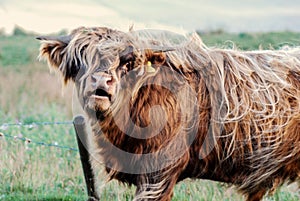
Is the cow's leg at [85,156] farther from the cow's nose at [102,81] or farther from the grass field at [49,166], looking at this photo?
the cow's nose at [102,81]

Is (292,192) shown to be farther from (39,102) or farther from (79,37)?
(39,102)

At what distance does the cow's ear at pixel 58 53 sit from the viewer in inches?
191

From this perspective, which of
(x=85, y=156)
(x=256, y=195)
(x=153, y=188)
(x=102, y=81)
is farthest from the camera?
(x=85, y=156)

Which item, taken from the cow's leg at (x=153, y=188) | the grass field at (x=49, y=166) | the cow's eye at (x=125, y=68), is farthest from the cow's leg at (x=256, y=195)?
the cow's eye at (x=125, y=68)

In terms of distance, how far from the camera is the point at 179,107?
4.81m

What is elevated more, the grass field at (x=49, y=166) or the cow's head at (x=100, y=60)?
the cow's head at (x=100, y=60)

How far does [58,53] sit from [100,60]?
54 centimetres

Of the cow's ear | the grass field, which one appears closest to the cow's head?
the cow's ear

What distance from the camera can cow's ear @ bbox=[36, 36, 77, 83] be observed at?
4859 mm

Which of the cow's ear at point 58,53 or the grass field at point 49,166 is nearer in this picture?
the cow's ear at point 58,53

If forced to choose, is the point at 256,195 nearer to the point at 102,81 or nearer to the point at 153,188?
the point at 153,188

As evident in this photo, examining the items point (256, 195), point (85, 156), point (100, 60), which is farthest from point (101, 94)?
point (256, 195)

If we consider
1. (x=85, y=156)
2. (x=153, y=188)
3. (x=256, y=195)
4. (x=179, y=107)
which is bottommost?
(x=85, y=156)

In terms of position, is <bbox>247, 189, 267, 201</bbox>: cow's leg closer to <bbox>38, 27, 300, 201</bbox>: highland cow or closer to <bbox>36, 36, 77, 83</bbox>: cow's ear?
<bbox>38, 27, 300, 201</bbox>: highland cow
